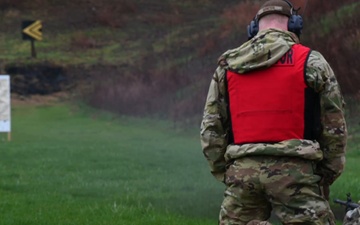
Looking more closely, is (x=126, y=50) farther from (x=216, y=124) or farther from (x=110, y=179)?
(x=216, y=124)

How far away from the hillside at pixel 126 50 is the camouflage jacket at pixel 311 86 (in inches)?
847

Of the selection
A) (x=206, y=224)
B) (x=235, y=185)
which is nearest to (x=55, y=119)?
(x=206, y=224)

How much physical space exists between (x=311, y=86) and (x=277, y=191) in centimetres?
60

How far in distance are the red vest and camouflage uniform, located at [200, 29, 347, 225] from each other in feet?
0.14

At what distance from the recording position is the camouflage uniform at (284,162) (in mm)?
5195

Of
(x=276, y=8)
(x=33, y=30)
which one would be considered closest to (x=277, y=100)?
(x=276, y=8)

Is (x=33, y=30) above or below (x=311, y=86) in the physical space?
above

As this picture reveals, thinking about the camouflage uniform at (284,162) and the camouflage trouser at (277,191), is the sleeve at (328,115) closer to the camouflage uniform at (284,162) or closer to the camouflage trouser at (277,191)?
the camouflage uniform at (284,162)

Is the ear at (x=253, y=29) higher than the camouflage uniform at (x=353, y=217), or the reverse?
the ear at (x=253, y=29)

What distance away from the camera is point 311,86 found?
5242 mm

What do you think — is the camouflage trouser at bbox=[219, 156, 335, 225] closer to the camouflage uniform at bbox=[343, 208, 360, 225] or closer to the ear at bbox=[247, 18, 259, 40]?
the camouflage uniform at bbox=[343, 208, 360, 225]

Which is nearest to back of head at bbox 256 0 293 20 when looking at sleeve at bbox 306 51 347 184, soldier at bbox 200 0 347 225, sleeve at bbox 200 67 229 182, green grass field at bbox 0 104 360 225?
soldier at bbox 200 0 347 225

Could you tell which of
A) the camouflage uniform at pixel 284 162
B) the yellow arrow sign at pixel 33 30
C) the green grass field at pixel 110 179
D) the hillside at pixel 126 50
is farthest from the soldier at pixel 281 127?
the yellow arrow sign at pixel 33 30

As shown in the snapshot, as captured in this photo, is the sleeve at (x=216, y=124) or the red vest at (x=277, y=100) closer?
the red vest at (x=277, y=100)
